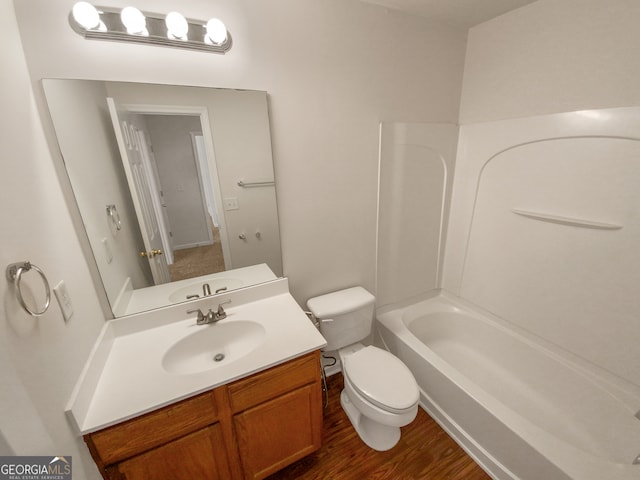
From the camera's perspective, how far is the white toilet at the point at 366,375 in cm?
128

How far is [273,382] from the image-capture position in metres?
1.10

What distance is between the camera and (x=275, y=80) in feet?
4.23

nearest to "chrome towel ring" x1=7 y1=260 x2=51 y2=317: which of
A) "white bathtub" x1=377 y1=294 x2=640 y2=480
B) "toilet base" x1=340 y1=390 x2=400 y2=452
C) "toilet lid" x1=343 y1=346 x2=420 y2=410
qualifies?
"toilet lid" x1=343 y1=346 x2=420 y2=410

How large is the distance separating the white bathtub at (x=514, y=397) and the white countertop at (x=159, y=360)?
92 cm

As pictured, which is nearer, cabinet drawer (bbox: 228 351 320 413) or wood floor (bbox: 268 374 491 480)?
cabinet drawer (bbox: 228 351 320 413)

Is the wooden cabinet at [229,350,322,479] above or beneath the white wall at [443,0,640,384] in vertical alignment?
beneath

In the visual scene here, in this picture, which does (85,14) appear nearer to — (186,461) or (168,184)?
(168,184)

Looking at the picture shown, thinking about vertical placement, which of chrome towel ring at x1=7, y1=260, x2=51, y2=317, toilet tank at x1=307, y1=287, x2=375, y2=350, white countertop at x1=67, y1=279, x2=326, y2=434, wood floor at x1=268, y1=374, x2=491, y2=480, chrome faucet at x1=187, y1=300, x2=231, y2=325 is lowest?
wood floor at x1=268, y1=374, x2=491, y2=480

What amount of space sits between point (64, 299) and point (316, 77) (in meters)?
1.44

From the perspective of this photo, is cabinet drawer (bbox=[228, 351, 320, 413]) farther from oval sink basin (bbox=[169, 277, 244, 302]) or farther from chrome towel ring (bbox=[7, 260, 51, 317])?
chrome towel ring (bbox=[7, 260, 51, 317])

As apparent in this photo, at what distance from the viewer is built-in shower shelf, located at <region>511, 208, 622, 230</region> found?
129 centimetres

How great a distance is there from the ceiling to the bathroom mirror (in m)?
0.98

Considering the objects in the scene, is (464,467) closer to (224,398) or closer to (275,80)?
(224,398)

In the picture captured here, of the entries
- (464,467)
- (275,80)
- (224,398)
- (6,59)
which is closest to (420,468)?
(464,467)
